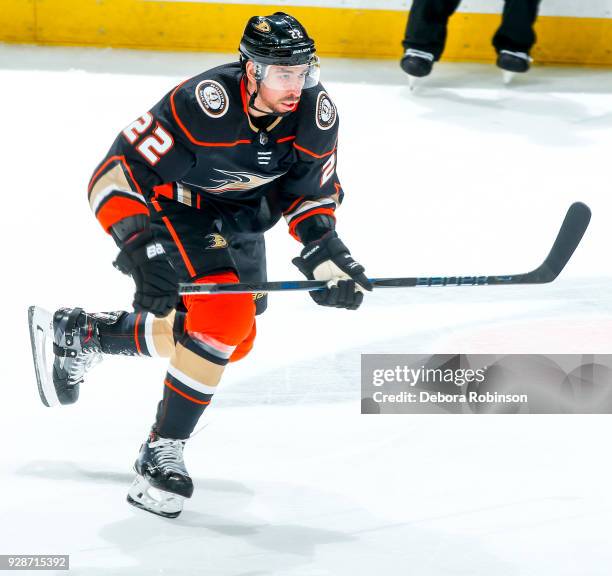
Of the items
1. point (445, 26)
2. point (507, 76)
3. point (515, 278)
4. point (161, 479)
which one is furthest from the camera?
point (507, 76)

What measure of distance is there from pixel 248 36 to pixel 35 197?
1.87m

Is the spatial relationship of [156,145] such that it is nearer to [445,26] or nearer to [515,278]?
[515,278]

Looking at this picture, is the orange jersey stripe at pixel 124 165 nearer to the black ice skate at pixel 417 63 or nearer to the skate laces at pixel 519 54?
the black ice skate at pixel 417 63

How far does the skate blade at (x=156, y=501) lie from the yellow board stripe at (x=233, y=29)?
3.62 metres

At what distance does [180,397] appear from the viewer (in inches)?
96.3

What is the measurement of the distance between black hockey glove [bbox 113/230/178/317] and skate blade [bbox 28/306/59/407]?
58 cm

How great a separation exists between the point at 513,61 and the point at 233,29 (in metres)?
1.38

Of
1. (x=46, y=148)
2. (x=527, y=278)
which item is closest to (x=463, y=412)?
(x=527, y=278)

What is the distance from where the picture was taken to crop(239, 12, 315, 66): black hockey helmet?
2426mm

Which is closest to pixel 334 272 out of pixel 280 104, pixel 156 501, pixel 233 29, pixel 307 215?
pixel 307 215

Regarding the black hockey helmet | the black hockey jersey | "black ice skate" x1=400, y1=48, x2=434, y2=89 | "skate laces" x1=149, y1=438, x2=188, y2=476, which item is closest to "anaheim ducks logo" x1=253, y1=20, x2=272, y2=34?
the black hockey helmet

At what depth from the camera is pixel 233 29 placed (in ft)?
18.6

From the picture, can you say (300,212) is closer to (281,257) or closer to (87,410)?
(87,410)

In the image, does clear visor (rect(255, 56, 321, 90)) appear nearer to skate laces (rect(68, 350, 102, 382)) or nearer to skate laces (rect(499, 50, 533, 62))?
skate laces (rect(68, 350, 102, 382))
